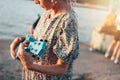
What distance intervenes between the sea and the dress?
23.0 ft

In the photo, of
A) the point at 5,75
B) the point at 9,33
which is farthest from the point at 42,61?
the point at 9,33

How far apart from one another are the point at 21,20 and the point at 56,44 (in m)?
10.6

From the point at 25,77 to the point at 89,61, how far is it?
5.30 metres

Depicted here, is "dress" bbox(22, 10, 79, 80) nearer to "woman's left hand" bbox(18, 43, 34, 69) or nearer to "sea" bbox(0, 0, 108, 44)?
"woman's left hand" bbox(18, 43, 34, 69)

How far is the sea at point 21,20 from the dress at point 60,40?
7005 mm

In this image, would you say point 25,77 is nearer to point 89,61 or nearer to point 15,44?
point 15,44

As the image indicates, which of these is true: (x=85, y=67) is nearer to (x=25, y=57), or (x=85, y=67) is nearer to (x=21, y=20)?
(x=25, y=57)

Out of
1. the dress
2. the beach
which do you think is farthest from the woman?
the beach

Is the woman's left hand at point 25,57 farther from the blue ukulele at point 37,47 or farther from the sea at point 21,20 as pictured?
the sea at point 21,20

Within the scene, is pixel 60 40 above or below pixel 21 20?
above

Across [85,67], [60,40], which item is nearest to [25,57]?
[60,40]

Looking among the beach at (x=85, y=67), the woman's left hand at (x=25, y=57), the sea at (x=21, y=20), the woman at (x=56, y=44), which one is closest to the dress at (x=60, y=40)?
the woman at (x=56, y=44)

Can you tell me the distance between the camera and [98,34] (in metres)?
8.59

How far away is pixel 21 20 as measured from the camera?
41.2 feet
